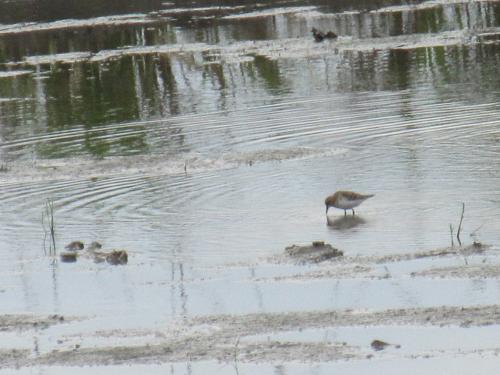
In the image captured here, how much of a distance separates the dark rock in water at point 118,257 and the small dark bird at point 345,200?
249 cm

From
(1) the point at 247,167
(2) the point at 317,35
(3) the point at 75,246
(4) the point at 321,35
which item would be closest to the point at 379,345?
(3) the point at 75,246

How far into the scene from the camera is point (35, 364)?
9758 millimetres

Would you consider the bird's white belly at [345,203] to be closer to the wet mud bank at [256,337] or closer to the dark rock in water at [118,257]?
the dark rock in water at [118,257]

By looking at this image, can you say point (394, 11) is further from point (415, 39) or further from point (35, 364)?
point (35, 364)

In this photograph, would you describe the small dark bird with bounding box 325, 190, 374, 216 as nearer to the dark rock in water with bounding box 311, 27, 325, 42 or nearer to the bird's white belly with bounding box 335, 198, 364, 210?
the bird's white belly with bounding box 335, 198, 364, 210

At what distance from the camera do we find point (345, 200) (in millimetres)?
14422

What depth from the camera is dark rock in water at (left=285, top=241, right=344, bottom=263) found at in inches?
494

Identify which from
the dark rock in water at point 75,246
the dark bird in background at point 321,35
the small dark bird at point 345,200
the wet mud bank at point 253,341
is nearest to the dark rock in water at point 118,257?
the dark rock in water at point 75,246

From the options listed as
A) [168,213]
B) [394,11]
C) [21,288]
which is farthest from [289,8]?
[21,288]

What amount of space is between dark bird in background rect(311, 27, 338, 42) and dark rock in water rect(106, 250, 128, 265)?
Result: 68.9 feet

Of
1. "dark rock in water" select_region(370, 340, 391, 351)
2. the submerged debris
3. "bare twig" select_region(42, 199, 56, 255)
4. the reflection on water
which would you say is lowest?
"dark rock in water" select_region(370, 340, 391, 351)

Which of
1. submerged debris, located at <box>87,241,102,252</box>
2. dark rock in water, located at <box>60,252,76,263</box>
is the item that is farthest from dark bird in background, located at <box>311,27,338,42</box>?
dark rock in water, located at <box>60,252,76,263</box>

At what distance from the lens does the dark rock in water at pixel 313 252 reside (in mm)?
12539

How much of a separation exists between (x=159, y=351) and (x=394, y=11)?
32.3 m
